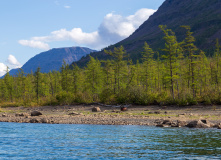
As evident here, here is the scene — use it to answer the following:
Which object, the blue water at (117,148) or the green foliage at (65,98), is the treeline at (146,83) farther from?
the blue water at (117,148)

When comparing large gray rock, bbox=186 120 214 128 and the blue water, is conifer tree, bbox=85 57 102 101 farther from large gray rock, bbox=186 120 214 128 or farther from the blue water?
the blue water

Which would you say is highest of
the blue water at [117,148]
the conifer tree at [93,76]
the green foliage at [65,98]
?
the conifer tree at [93,76]

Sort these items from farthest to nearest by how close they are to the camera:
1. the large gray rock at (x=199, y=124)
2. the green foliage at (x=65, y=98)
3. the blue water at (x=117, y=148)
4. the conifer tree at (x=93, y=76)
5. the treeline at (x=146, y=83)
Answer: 1. the conifer tree at (x=93, y=76)
2. the green foliage at (x=65, y=98)
3. the treeline at (x=146, y=83)
4. the large gray rock at (x=199, y=124)
5. the blue water at (x=117, y=148)

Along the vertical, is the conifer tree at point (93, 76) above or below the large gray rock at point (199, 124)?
above

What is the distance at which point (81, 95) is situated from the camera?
57875 mm

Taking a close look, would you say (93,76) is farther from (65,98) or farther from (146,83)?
(146,83)

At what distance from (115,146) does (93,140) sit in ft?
10.8

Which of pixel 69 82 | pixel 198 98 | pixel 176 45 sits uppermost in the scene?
pixel 176 45

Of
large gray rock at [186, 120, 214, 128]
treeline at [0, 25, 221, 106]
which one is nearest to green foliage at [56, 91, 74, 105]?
treeline at [0, 25, 221, 106]

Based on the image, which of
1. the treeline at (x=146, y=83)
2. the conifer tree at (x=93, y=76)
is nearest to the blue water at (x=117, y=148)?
the treeline at (x=146, y=83)

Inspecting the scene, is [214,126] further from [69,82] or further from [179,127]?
[69,82]

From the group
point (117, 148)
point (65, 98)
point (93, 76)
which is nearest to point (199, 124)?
point (117, 148)

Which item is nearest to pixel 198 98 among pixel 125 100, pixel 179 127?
pixel 125 100

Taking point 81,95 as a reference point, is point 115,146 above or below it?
below
